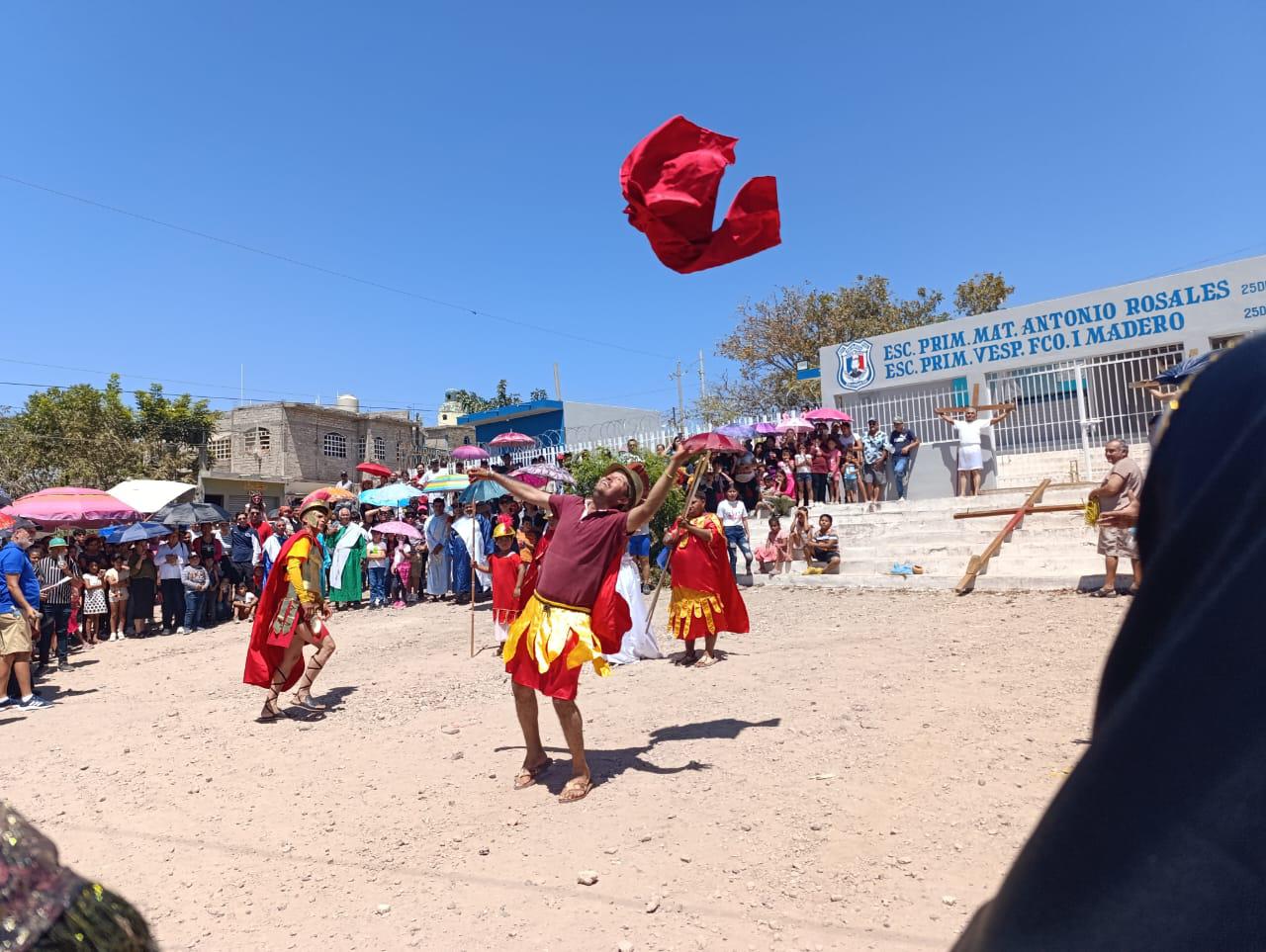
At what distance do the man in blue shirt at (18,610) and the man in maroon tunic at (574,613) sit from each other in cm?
590

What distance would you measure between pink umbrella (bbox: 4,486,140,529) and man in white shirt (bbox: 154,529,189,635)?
1281 mm

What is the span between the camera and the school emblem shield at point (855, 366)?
64.3 feet

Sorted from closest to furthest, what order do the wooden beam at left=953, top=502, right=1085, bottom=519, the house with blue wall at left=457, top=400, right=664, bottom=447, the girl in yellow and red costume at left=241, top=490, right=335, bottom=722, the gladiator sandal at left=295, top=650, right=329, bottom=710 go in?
the girl in yellow and red costume at left=241, top=490, right=335, bottom=722, the gladiator sandal at left=295, top=650, right=329, bottom=710, the wooden beam at left=953, top=502, right=1085, bottom=519, the house with blue wall at left=457, top=400, right=664, bottom=447

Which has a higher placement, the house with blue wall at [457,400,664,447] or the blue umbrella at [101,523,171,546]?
the house with blue wall at [457,400,664,447]

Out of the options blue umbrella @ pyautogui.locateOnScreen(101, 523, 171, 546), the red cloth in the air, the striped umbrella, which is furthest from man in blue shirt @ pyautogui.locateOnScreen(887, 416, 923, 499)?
blue umbrella @ pyautogui.locateOnScreen(101, 523, 171, 546)

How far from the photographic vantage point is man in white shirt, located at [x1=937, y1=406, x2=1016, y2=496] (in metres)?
14.2

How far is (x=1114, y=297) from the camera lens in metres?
16.1

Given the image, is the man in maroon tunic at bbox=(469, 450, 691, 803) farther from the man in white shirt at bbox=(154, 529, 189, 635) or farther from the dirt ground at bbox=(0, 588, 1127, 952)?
the man in white shirt at bbox=(154, 529, 189, 635)

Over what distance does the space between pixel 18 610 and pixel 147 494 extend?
8296 millimetres

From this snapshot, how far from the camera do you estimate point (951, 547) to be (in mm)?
12312

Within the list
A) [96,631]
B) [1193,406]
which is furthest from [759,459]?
[1193,406]

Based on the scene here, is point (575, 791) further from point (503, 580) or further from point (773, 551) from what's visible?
point (773, 551)

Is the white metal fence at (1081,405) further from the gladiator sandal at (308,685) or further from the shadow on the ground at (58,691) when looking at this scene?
the shadow on the ground at (58,691)

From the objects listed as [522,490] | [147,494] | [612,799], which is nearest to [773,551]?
[522,490]
